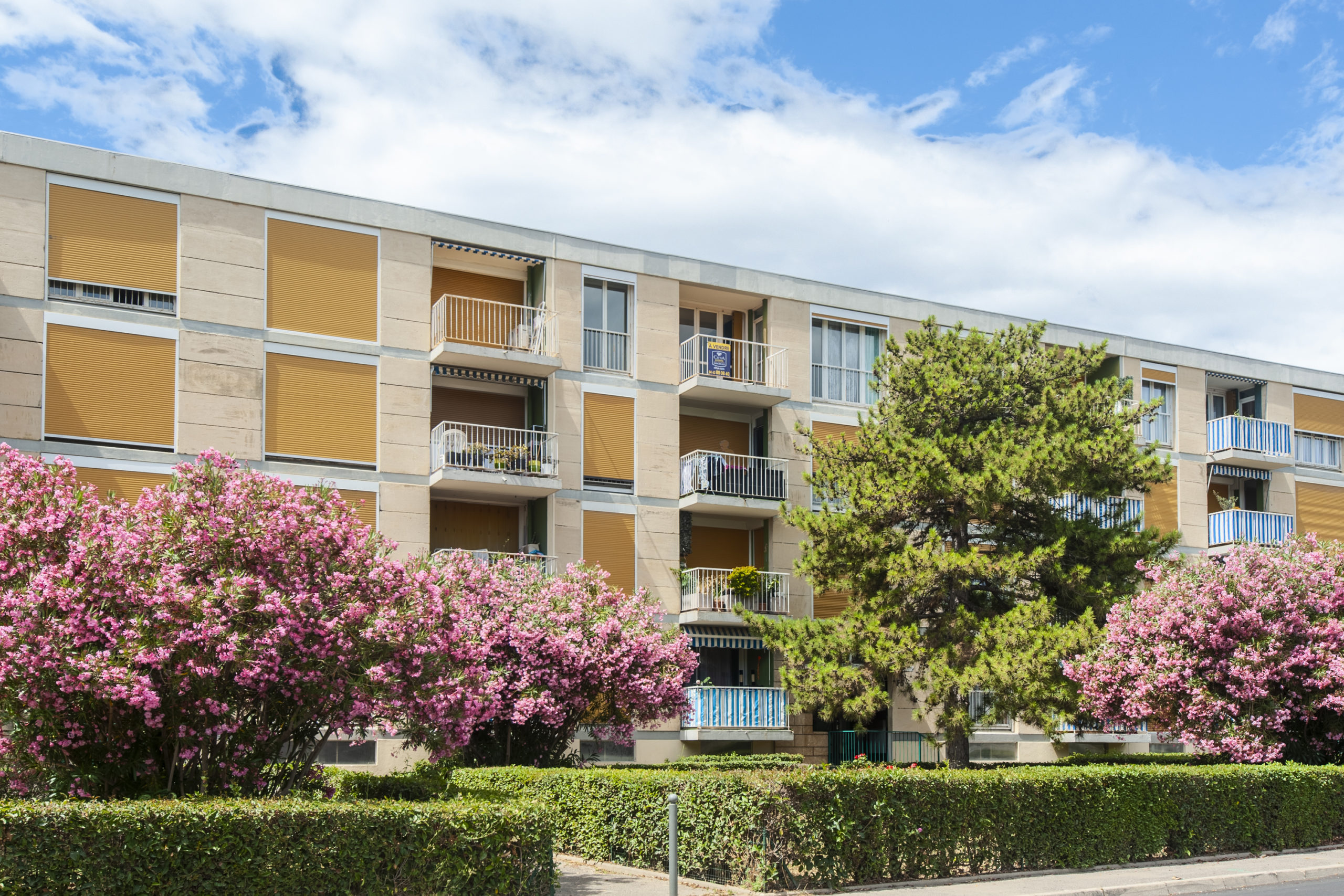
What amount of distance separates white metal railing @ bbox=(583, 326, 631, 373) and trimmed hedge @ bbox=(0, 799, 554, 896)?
18035 millimetres

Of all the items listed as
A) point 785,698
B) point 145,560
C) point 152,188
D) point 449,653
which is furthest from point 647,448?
point 145,560

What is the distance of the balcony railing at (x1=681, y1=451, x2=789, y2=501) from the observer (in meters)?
29.2

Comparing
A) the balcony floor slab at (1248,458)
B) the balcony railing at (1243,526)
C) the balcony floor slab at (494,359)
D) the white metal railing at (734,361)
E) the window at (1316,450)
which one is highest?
the white metal railing at (734,361)

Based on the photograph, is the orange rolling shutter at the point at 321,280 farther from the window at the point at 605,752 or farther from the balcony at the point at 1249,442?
the balcony at the point at 1249,442

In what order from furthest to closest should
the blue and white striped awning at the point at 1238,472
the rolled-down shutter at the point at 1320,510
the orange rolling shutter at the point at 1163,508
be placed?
the rolled-down shutter at the point at 1320,510
the blue and white striped awning at the point at 1238,472
the orange rolling shutter at the point at 1163,508

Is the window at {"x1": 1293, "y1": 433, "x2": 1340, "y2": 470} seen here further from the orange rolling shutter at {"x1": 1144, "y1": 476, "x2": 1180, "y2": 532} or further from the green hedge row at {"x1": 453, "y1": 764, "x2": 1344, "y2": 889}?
the green hedge row at {"x1": 453, "y1": 764, "x2": 1344, "y2": 889}

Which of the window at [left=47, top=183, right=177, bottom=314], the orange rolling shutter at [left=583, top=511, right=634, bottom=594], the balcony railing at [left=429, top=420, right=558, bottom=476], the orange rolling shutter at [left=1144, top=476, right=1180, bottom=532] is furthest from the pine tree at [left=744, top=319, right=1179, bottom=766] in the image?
the window at [left=47, top=183, right=177, bottom=314]

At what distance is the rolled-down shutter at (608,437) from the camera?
94.2 ft

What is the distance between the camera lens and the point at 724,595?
28.9 metres

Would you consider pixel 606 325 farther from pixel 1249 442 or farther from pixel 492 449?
pixel 1249 442

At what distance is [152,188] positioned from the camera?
2472 centimetres

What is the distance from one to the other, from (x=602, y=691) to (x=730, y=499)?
8.72 m

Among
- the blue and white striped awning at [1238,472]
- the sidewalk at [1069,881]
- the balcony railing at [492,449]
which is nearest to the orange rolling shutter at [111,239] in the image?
the balcony railing at [492,449]

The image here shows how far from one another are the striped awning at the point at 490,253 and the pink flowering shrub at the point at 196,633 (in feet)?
49.6
